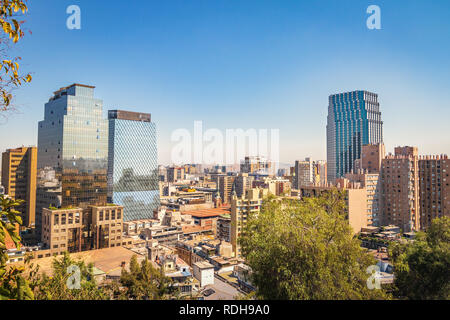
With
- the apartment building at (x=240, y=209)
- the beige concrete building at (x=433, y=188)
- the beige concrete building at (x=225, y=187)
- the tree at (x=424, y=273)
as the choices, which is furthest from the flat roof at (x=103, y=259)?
the beige concrete building at (x=225, y=187)

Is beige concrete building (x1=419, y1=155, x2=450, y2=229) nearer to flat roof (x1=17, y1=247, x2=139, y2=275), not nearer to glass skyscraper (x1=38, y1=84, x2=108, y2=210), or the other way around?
flat roof (x1=17, y1=247, x2=139, y2=275)

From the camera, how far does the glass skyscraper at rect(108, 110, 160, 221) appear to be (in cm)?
4406

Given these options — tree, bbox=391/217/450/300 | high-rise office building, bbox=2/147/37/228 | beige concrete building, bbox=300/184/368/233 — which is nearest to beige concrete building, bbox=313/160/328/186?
beige concrete building, bbox=300/184/368/233

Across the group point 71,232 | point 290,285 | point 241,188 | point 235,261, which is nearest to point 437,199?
point 235,261

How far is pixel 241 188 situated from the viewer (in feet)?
200

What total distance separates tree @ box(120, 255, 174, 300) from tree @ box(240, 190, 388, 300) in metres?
4.21

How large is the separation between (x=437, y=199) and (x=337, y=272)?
102 feet

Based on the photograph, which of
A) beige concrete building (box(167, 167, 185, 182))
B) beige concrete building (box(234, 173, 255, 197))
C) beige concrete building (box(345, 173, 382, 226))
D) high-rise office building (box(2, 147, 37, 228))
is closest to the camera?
beige concrete building (box(345, 173, 382, 226))

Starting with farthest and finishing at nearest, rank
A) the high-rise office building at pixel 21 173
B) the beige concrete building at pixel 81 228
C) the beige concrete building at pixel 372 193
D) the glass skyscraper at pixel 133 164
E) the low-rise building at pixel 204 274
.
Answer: the glass skyscraper at pixel 133 164 → the high-rise office building at pixel 21 173 → the beige concrete building at pixel 372 193 → the beige concrete building at pixel 81 228 → the low-rise building at pixel 204 274

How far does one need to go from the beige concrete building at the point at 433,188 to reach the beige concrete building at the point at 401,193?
0.65 m

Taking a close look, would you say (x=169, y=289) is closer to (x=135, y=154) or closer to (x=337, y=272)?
(x=337, y=272)

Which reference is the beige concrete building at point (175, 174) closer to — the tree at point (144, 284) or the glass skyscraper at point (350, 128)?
the glass skyscraper at point (350, 128)

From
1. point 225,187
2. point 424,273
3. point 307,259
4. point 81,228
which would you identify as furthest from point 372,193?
point 225,187

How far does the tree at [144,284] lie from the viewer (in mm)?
8031
